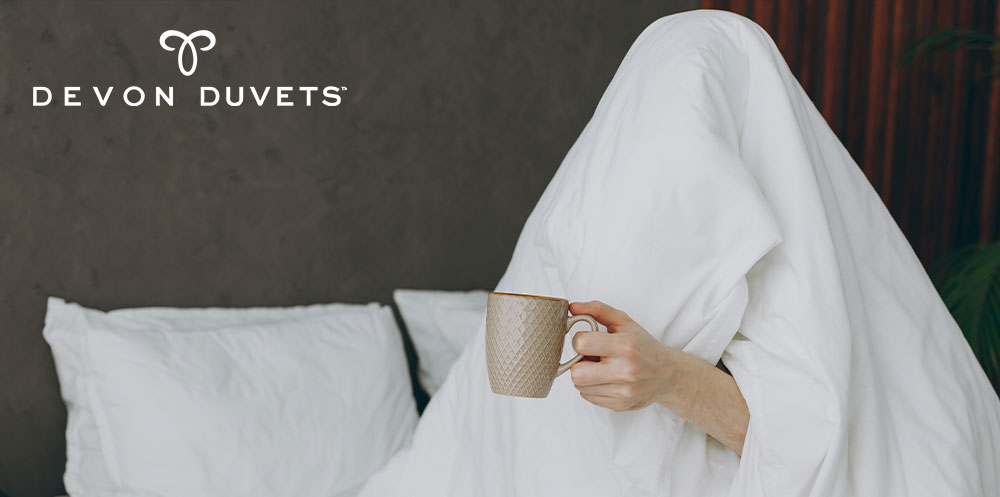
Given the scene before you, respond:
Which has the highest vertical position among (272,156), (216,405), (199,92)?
(199,92)

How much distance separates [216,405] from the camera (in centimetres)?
153

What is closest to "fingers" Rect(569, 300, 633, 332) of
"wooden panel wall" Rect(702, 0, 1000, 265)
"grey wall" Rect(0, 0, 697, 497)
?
"grey wall" Rect(0, 0, 697, 497)

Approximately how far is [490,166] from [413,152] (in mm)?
226

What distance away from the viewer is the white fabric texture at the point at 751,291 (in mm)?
918

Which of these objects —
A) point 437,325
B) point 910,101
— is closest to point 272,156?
point 437,325

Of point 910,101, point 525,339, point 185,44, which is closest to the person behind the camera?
point 525,339

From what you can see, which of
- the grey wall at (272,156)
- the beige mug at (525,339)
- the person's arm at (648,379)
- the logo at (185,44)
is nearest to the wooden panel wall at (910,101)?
the grey wall at (272,156)

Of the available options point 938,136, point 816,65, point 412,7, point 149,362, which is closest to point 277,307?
point 149,362

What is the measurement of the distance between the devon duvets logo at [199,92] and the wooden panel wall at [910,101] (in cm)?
137

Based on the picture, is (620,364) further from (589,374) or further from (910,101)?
(910,101)

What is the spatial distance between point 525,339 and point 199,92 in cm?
125

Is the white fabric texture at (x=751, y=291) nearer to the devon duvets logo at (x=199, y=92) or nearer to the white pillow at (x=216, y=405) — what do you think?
the white pillow at (x=216, y=405)

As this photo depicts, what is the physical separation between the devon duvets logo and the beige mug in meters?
1.19

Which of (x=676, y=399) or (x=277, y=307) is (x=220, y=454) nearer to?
(x=277, y=307)
